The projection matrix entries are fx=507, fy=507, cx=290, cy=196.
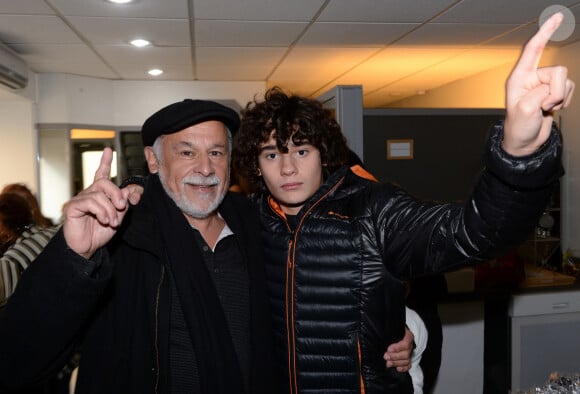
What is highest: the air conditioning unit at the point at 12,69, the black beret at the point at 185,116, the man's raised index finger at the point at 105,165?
the air conditioning unit at the point at 12,69

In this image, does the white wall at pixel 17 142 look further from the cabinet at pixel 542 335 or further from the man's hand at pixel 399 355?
the man's hand at pixel 399 355

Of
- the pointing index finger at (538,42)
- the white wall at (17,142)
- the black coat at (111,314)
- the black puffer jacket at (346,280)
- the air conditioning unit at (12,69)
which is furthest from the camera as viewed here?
the white wall at (17,142)

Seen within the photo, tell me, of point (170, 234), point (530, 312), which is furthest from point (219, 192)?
point (530, 312)

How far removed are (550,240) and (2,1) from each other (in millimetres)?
4010

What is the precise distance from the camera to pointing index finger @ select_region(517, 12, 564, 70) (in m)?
0.80

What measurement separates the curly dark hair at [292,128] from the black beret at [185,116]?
3.6 inches

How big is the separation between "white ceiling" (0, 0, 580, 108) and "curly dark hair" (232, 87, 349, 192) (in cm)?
158

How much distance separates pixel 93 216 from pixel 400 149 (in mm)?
1852

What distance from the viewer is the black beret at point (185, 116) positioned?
A: 1.56 metres

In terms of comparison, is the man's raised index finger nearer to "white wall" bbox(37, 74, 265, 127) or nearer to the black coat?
the black coat

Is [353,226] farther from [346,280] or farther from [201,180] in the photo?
[201,180]

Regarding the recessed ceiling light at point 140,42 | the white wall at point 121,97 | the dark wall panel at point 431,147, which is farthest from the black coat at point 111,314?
the white wall at point 121,97

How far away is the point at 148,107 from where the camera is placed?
19.6 feet

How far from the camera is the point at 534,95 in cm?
83
